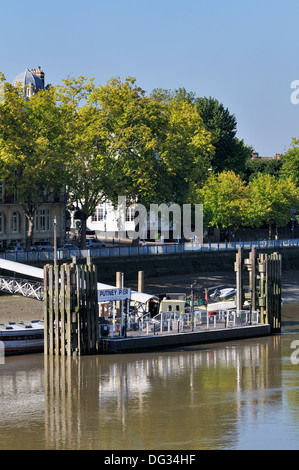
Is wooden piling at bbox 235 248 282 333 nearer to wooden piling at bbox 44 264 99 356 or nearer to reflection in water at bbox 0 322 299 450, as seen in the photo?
reflection in water at bbox 0 322 299 450

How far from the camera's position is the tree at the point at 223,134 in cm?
12569

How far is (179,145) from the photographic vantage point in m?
90.0

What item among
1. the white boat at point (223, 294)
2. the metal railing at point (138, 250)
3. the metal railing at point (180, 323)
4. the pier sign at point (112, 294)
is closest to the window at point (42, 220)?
the metal railing at point (138, 250)

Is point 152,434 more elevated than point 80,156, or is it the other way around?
point 80,156

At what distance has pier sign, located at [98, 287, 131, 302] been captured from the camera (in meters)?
52.9

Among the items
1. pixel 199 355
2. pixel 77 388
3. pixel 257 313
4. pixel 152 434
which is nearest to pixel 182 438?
pixel 152 434

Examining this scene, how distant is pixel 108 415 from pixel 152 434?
3536 mm

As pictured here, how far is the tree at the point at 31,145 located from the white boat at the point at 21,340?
26.3 m

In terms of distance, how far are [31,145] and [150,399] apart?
40245 mm

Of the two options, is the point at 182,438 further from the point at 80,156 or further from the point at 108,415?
the point at 80,156

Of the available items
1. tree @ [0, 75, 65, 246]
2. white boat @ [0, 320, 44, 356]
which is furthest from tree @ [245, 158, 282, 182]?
white boat @ [0, 320, 44, 356]

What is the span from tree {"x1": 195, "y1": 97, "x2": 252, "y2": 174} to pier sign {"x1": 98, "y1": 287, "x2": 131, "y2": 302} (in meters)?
71.9

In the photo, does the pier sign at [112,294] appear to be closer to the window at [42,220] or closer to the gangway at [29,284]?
the gangway at [29,284]
